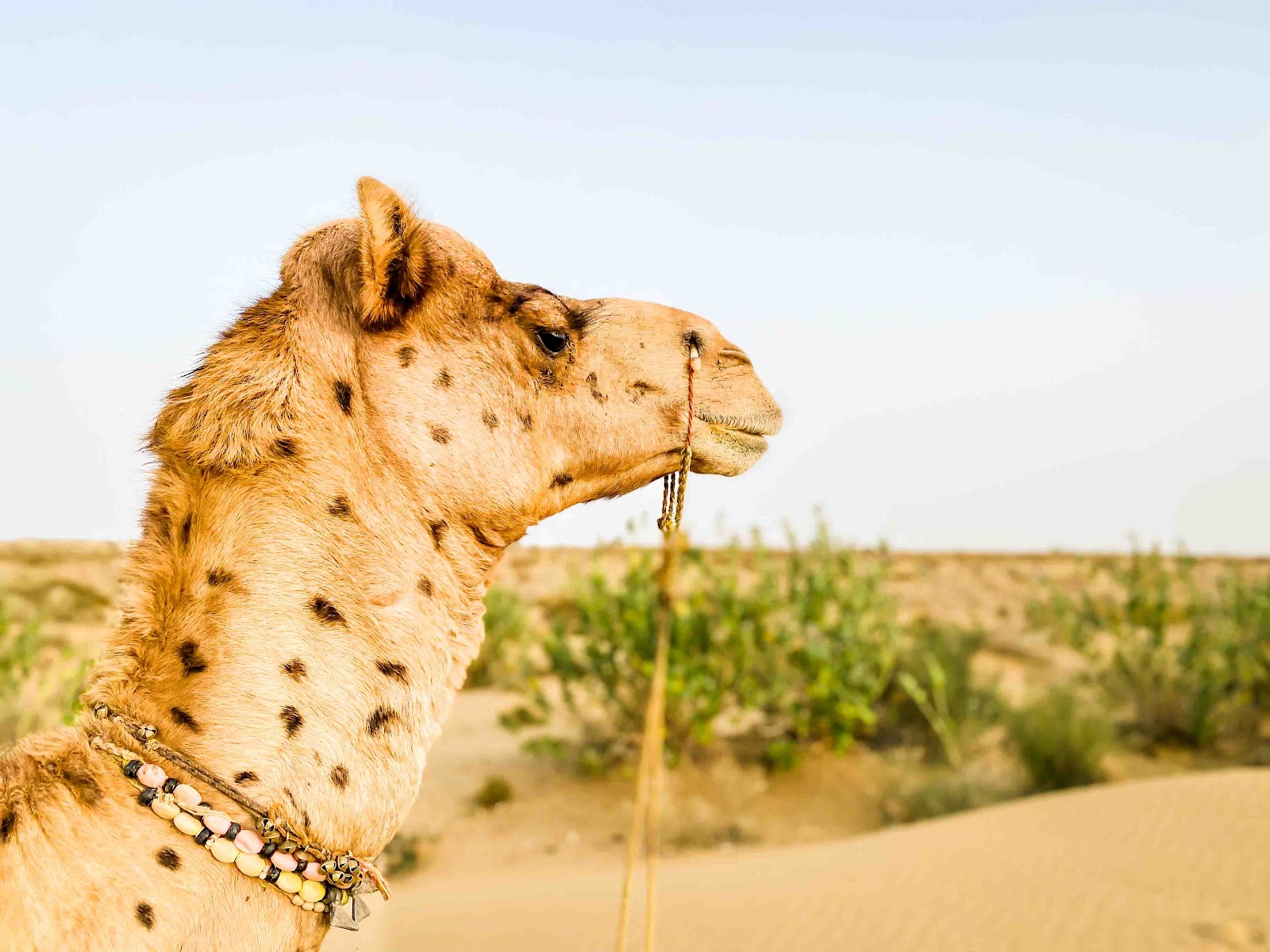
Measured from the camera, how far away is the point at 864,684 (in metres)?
12.3

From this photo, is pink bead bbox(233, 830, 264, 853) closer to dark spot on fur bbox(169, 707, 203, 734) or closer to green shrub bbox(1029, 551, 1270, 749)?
dark spot on fur bbox(169, 707, 203, 734)

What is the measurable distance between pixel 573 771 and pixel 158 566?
36.7 feet

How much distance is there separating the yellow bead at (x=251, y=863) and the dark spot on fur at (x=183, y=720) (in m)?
0.26

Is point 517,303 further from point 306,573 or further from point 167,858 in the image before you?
point 167,858

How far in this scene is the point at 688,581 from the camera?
13828 millimetres

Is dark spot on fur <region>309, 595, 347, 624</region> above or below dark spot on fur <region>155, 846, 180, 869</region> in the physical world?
above

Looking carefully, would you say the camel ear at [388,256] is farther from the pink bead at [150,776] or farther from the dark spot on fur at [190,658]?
the pink bead at [150,776]

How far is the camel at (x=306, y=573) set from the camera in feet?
6.73

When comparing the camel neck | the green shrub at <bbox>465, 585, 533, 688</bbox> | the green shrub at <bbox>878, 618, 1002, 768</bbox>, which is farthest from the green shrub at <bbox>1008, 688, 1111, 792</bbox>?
the camel neck

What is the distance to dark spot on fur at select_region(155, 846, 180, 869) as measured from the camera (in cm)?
204

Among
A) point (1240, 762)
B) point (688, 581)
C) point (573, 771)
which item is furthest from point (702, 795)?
point (1240, 762)

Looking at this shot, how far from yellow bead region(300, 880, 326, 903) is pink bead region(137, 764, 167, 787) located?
1.11 ft

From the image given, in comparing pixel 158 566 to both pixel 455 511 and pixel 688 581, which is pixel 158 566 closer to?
pixel 455 511

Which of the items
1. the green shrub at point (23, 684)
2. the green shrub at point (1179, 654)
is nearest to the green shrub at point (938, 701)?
the green shrub at point (1179, 654)
